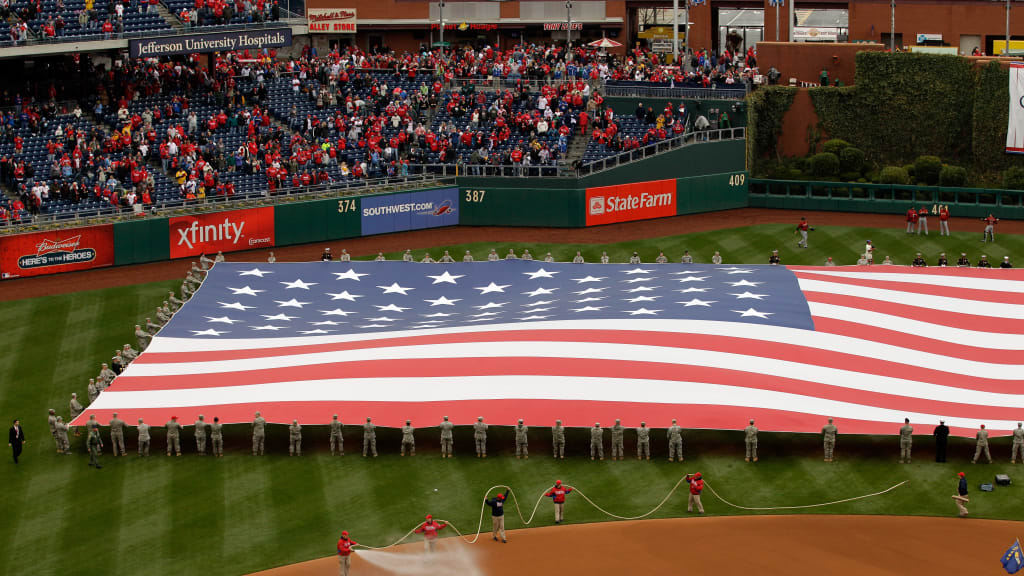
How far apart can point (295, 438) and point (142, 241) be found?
18.4 metres

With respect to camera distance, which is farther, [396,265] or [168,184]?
[168,184]

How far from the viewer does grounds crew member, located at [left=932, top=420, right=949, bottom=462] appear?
30234mm

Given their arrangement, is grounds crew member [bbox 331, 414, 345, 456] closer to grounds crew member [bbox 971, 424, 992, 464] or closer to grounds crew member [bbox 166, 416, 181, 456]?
grounds crew member [bbox 166, 416, 181, 456]

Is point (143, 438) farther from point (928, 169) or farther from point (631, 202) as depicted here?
point (928, 169)

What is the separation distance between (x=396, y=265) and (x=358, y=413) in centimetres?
1165

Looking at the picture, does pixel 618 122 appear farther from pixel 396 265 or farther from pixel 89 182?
pixel 89 182

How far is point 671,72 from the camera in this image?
6062 centimetres

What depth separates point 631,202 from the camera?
54.0 metres

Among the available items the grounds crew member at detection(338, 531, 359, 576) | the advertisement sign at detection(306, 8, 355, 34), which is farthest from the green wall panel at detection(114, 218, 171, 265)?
the grounds crew member at detection(338, 531, 359, 576)

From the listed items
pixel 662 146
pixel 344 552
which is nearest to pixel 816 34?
pixel 662 146

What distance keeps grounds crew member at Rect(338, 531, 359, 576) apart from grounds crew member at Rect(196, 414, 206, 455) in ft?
23.2

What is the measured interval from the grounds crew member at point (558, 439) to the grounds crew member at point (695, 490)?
3.57 m

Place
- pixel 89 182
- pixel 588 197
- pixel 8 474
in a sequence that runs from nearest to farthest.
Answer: pixel 8 474
pixel 89 182
pixel 588 197

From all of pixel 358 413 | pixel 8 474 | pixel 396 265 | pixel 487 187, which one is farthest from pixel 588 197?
pixel 8 474
